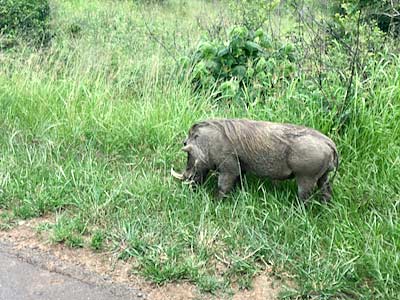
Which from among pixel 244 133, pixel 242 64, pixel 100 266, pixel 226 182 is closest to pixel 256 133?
pixel 244 133

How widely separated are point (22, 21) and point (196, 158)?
209 inches

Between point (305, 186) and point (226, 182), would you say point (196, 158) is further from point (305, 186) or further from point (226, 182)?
point (305, 186)

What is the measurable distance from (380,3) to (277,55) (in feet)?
6.19

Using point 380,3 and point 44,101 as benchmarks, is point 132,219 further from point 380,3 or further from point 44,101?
point 380,3

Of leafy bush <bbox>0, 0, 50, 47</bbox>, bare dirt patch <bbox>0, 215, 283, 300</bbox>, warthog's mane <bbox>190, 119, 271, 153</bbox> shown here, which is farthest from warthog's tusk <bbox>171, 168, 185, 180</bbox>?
leafy bush <bbox>0, 0, 50, 47</bbox>

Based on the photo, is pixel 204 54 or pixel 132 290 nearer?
pixel 132 290

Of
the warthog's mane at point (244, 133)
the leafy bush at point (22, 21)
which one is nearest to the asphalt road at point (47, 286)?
the warthog's mane at point (244, 133)

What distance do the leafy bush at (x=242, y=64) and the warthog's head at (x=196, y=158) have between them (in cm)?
139

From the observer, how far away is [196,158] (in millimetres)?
4117

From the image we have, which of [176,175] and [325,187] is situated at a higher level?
[325,187]

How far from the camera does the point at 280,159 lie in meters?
3.89

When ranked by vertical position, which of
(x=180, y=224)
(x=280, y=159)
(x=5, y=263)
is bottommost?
(x=5, y=263)

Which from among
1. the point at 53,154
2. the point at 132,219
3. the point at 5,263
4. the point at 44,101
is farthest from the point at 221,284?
the point at 44,101

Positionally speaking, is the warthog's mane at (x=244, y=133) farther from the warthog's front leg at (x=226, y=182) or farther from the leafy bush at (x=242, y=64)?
the leafy bush at (x=242, y=64)
